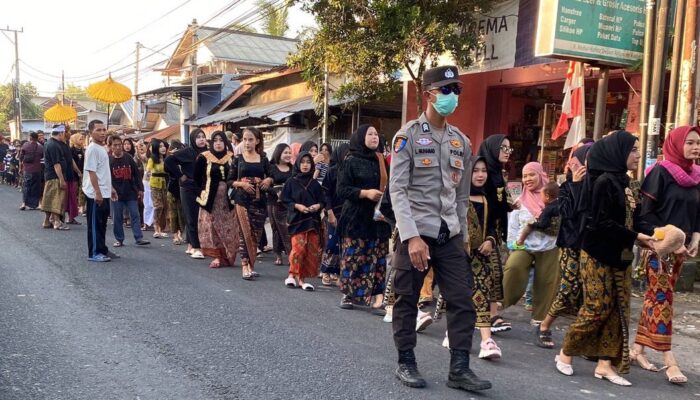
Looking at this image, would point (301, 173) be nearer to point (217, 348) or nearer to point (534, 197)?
point (534, 197)

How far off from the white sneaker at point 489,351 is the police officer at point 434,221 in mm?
744

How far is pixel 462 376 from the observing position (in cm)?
379

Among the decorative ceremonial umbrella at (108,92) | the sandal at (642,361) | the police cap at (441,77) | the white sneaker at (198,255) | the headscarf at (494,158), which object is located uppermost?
the decorative ceremonial umbrella at (108,92)

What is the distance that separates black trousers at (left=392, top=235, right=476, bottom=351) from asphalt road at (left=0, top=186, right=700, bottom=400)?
356mm

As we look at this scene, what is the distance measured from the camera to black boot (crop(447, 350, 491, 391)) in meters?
3.76

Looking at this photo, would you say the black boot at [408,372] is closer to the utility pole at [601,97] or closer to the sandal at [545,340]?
the sandal at [545,340]

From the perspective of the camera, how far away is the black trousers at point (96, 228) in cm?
795

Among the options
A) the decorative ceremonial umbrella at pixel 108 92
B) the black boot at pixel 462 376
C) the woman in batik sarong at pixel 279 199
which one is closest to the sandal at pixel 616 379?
the black boot at pixel 462 376

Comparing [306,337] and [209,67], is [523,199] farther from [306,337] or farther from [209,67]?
[209,67]

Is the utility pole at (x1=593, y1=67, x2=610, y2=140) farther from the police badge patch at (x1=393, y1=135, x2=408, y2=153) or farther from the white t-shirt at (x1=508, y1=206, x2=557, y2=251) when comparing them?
the police badge patch at (x1=393, y1=135, x2=408, y2=153)

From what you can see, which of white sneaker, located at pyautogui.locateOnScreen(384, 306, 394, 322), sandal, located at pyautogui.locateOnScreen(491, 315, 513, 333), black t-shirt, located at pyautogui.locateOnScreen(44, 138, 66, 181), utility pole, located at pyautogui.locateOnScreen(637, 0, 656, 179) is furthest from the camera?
black t-shirt, located at pyautogui.locateOnScreen(44, 138, 66, 181)

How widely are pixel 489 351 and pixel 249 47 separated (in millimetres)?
29851

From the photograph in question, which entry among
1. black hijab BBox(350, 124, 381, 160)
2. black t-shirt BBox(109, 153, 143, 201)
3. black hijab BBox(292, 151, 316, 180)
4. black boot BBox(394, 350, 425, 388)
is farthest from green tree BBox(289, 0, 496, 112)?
black boot BBox(394, 350, 425, 388)

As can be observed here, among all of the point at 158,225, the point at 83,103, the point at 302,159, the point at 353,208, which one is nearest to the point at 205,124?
the point at 158,225
